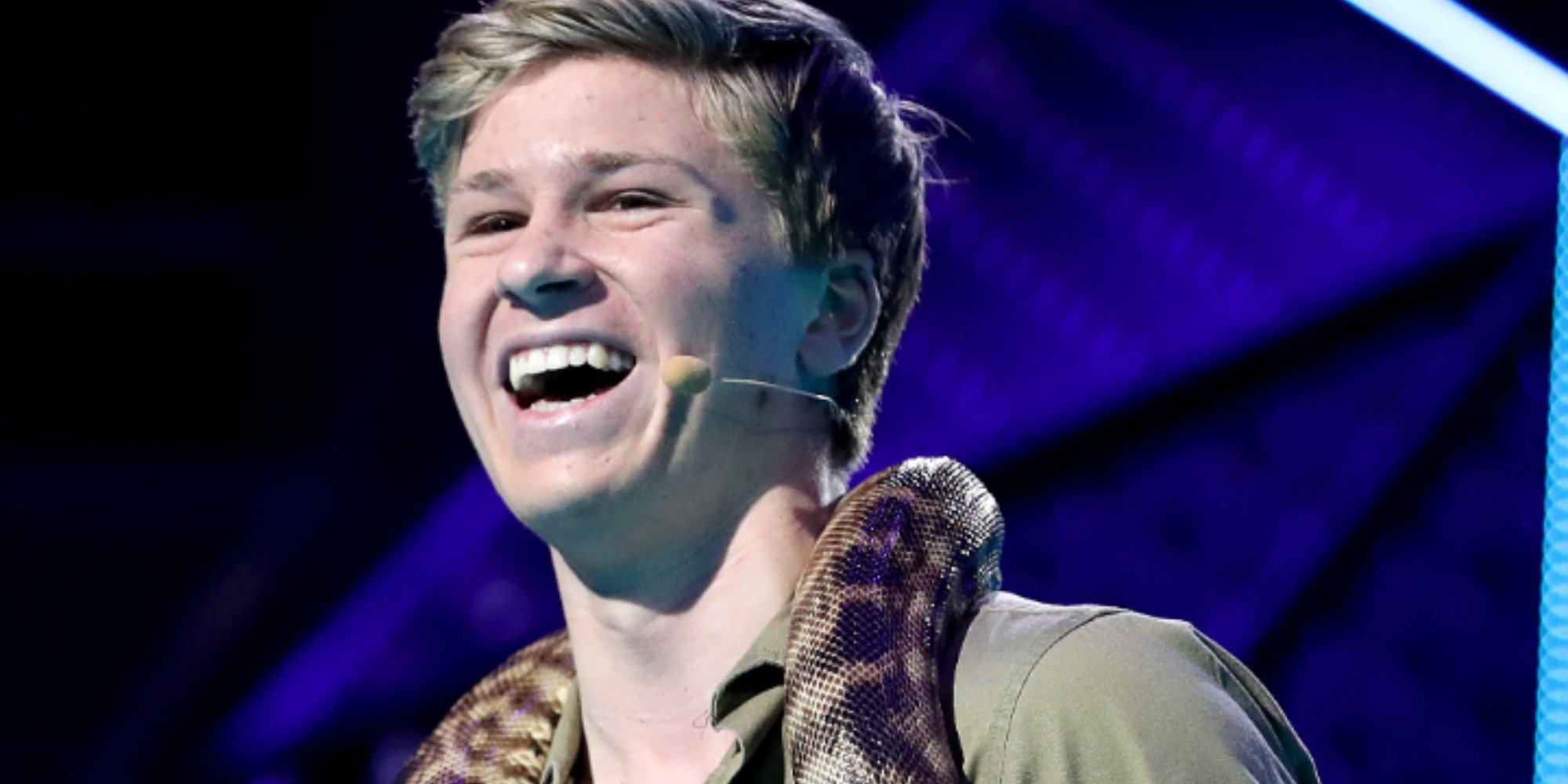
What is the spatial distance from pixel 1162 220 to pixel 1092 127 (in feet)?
0.71

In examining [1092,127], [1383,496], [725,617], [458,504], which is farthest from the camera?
[458,504]

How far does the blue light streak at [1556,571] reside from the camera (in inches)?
92.8

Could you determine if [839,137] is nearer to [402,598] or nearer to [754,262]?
[754,262]

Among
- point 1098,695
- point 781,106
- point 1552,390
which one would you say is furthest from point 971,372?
point 1098,695

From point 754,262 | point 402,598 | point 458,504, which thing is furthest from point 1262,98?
point 402,598

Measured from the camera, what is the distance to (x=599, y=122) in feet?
5.90

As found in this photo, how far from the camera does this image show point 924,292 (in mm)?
2984

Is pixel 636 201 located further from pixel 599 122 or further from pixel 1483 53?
pixel 1483 53

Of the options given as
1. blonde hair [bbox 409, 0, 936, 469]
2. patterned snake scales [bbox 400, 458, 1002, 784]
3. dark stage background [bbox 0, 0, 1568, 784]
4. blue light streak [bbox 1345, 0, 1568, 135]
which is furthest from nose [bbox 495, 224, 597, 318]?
blue light streak [bbox 1345, 0, 1568, 135]

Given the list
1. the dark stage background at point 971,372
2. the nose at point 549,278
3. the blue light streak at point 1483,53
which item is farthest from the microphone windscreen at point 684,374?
the blue light streak at point 1483,53

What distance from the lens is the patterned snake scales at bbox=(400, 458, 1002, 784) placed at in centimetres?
152

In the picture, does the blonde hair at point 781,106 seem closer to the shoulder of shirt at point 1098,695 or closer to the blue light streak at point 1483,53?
the shoulder of shirt at point 1098,695

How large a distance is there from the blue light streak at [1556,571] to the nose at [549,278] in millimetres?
1476

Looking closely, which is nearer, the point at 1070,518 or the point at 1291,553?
the point at 1291,553
